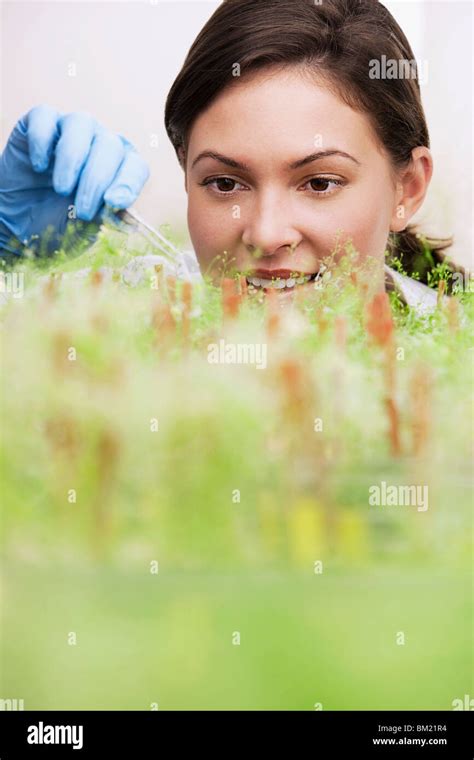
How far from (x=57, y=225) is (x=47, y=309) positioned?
63 centimetres

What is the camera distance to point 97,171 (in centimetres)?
106

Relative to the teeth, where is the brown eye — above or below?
above

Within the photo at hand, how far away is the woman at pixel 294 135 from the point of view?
0.82 metres

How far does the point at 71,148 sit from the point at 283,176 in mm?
338

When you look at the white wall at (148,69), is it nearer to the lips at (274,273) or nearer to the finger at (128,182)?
the finger at (128,182)

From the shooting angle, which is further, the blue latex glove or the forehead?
the blue latex glove

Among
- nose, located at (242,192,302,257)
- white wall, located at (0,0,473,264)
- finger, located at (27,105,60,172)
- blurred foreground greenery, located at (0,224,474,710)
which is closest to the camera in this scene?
blurred foreground greenery, located at (0,224,474,710)

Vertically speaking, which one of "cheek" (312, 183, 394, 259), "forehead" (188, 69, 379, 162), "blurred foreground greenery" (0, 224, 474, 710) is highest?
"forehead" (188, 69, 379, 162)

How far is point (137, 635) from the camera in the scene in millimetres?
502

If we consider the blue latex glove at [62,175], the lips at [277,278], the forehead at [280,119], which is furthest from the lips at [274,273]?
the blue latex glove at [62,175]

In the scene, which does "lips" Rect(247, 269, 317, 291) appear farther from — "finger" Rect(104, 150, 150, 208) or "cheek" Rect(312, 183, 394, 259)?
"finger" Rect(104, 150, 150, 208)

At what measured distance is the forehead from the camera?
810mm
